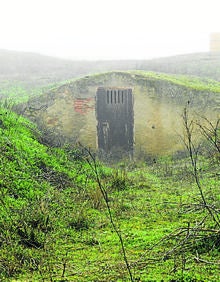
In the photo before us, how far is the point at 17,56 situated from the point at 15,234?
103 ft

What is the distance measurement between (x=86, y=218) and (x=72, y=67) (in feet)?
78.6

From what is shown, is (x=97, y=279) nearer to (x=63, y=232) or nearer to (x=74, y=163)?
(x=63, y=232)

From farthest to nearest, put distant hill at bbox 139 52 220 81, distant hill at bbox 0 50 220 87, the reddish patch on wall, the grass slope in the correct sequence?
distant hill at bbox 0 50 220 87
distant hill at bbox 139 52 220 81
the reddish patch on wall
the grass slope

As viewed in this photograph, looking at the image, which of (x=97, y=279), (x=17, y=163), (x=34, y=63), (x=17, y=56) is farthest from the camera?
(x=17, y=56)

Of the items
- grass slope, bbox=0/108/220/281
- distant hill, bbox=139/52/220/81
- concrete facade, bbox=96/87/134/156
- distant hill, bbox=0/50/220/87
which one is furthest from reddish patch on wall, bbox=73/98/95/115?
distant hill, bbox=139/52/220/81

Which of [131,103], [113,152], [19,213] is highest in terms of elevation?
[131,103]

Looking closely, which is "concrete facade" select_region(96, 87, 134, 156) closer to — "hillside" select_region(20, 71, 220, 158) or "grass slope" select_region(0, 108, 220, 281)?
"hillside" select_region(20, 71, 220, 158)

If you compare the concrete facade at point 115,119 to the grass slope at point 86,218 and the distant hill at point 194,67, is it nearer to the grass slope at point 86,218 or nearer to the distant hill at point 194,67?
the grass slope at point 86,218

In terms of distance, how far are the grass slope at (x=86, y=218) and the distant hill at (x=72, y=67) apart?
12.9 m

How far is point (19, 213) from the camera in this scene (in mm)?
5543

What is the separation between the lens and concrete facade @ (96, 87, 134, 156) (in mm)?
13523

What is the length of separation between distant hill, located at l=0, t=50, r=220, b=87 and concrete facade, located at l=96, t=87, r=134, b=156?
9337 mm

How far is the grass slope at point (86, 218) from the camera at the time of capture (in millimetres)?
4242

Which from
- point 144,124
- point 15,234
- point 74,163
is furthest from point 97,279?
point 144,124
